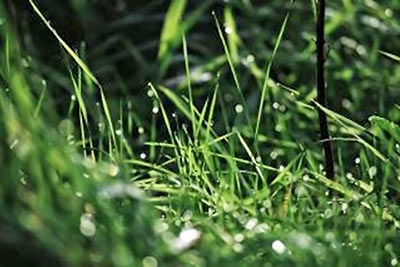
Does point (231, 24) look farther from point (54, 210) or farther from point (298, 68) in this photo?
point (54, 210)

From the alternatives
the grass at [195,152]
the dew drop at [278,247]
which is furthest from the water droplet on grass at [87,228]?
the dew drop at [278,247]

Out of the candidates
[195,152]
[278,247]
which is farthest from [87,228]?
[195,152]

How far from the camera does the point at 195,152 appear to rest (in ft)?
5.14

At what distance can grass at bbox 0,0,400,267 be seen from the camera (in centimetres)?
103

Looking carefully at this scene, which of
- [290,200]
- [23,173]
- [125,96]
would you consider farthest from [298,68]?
[23,173]

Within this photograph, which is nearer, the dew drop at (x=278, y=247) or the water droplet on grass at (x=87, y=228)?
the water droplet on grass at (x=87, y=228)

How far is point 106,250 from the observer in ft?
3.31

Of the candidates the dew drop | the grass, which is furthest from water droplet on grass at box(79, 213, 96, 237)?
the dew drop

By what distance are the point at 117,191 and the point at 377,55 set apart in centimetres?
165

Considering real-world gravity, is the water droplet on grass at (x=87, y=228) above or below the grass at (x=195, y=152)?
above

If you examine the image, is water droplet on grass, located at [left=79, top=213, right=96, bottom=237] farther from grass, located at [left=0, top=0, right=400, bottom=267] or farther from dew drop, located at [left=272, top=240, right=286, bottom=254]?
dew drop, located at [left=272, top=240, right=286, bottom=254]

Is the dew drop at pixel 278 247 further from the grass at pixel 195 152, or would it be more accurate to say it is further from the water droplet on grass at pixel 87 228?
the water droplet on grass at pixel 87 228

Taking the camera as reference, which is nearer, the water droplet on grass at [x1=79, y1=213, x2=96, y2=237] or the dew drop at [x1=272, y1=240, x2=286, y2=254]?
the water droplet on grass at [x1=79, y1=213, x2=96, y2=237]

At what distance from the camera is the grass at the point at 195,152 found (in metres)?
1.03
